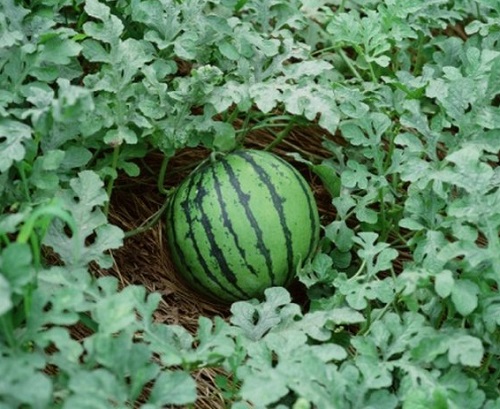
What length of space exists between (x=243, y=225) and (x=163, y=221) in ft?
1.62

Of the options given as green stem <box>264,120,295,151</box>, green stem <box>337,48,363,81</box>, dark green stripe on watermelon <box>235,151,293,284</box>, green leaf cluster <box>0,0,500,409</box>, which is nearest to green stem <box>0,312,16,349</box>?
green leaf cluster <box>0,0,500,409</box>

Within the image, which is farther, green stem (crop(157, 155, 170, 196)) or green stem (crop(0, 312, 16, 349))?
green stem (crop(157, 155, 170, 196))

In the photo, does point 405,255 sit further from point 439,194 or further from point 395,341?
point 395,341

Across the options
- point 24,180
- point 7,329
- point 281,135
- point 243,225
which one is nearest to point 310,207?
point 243,225

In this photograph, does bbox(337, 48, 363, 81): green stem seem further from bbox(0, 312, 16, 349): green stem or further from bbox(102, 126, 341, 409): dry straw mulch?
bbox(0, 312, 16, 349): green stem

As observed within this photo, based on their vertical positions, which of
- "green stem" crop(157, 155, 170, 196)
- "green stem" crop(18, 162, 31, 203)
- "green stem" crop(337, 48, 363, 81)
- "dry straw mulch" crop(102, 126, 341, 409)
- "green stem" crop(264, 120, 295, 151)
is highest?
"green stem" crop(337, 48, 363, 81)

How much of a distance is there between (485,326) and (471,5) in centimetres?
156

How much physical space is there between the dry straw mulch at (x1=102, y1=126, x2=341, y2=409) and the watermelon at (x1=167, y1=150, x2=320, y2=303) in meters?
0.13

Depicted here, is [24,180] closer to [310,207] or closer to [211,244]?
[211,244]

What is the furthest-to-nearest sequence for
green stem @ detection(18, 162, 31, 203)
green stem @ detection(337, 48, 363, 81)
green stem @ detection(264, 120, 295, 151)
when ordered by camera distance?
1. green stem @ detection(337, 48, 363, 81)
2. green stem @ detection(264, 120, 295, 151)
3. green stem @ detection(18, 162, 31, 203)

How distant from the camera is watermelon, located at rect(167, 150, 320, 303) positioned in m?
2.77

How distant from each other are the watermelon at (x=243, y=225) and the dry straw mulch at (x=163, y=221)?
0.13m

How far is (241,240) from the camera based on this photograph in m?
2.76

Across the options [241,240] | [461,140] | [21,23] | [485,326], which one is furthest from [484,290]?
[21,23]
